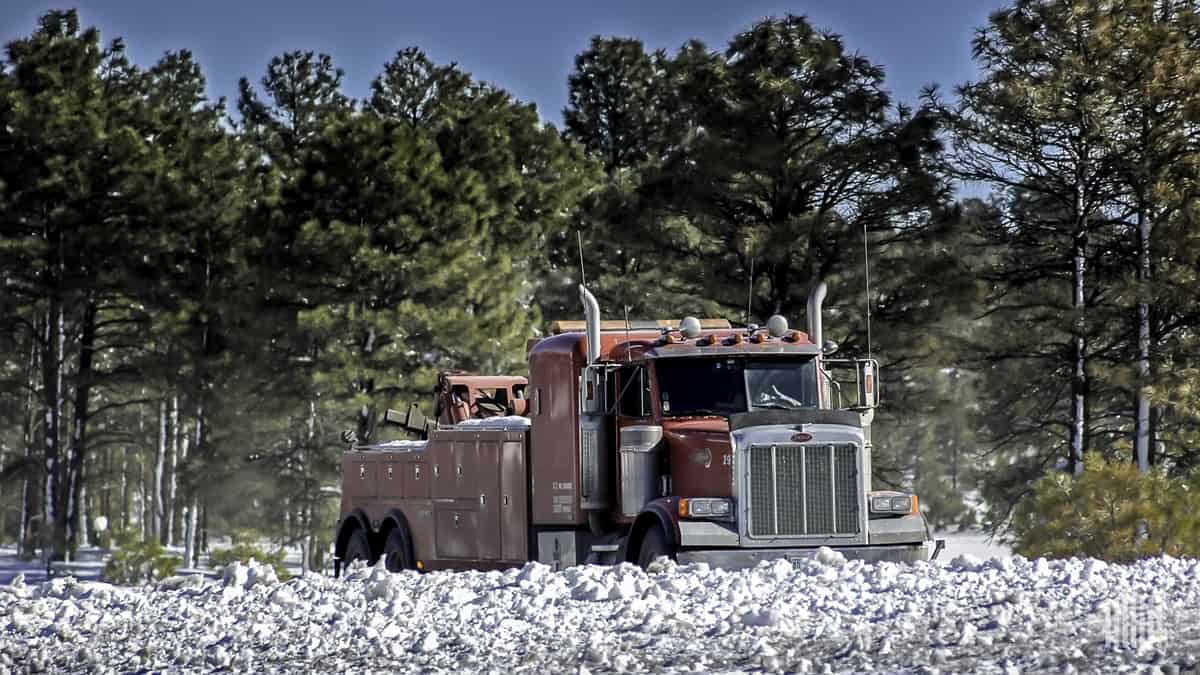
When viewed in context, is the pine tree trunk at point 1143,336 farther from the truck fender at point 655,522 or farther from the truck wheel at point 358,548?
the truck fender at point 655,522

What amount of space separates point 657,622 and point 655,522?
4.40 m

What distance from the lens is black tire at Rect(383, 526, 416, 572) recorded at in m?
21.3

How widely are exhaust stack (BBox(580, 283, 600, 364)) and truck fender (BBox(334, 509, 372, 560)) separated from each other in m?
6.06

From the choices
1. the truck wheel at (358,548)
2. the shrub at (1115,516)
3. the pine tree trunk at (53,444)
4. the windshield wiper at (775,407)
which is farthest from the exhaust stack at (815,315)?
the pine tree trunk at (53,444)

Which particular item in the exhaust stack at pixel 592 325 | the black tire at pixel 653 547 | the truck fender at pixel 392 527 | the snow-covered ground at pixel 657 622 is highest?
the exhaust stack at pixel 592 325

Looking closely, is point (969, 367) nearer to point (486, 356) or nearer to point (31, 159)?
point (486, 356)

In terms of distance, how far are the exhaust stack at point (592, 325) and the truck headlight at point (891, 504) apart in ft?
10.2

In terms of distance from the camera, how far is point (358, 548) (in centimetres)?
2305

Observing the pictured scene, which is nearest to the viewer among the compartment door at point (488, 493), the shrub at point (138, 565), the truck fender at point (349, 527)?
the compartment door at point (488, 493)

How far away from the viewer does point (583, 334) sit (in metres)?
18.7

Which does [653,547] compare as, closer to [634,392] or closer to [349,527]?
[634,392]

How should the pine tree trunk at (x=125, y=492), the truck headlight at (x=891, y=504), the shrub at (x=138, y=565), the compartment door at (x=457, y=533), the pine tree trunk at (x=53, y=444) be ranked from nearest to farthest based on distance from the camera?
the truck headlight at (x=891, y=504), the compartment door at (x=457, y=533), the shrub at (x=138, y=565), the pine tree trunk at (x=53, y=444), the pine tree trunk at (x=125, y=492)

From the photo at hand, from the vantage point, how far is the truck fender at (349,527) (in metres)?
22.9

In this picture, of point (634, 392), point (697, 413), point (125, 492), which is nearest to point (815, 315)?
point (697, 413)
